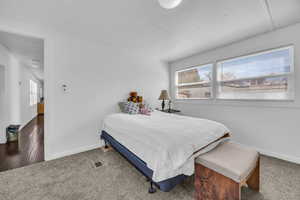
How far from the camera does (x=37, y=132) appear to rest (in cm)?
395

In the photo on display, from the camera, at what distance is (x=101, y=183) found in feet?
5.55

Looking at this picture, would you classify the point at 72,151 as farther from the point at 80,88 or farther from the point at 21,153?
the point at 80,88

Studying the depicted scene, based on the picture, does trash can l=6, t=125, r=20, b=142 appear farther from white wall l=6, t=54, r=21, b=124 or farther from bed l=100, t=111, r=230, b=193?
bed l=100, t=111, r=230, b=193

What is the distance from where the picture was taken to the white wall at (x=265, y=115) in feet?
7.11

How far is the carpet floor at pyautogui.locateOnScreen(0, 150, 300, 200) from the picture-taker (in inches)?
57.6

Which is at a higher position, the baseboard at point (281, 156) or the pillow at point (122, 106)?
the pillow at point (122, 106)

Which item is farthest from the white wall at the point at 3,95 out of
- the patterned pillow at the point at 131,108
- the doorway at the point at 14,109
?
the patterned pillow at the point at 131,108

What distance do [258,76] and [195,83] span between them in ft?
4.88

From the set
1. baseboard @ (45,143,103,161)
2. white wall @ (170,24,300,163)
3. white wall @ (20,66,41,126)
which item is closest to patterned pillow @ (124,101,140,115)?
baseboard @ (45,143,103,161)

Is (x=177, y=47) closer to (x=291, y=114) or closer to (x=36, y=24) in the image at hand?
(x=291, y=114)

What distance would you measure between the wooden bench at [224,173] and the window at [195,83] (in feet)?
7.15

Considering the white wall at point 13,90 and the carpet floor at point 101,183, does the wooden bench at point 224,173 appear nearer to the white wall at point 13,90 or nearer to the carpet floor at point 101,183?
the carpet floor at point 101,183

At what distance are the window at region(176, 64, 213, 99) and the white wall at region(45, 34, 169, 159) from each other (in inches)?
68.7

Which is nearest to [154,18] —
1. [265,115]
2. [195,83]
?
[195,83]
